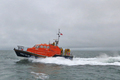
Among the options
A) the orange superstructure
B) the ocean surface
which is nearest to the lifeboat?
the orange superstructure

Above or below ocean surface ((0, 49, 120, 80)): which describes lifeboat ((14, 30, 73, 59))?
above

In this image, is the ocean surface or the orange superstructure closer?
the ocean surface

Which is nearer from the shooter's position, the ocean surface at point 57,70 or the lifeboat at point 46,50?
the ocean surface at point 57,70

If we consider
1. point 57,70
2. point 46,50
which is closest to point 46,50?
point 46,50

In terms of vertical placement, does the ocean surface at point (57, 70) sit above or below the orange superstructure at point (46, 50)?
below

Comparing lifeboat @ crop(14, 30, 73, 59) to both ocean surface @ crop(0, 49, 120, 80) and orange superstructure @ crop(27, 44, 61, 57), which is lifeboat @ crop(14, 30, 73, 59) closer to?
orange superstructure @ crop(27, 44, 61, 57)

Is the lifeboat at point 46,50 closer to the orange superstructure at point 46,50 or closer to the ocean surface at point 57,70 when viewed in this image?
the orange superstructure at point 46,50

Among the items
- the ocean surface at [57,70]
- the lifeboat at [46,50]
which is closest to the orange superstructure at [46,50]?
the lifeboat at [46,50]

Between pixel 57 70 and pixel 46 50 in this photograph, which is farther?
pixel 46 50

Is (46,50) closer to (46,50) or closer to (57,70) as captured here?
(46,50)

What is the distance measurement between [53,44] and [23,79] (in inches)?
344

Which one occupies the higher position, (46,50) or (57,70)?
(46,50)

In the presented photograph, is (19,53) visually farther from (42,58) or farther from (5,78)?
(5,78)

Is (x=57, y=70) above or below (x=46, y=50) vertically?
below
